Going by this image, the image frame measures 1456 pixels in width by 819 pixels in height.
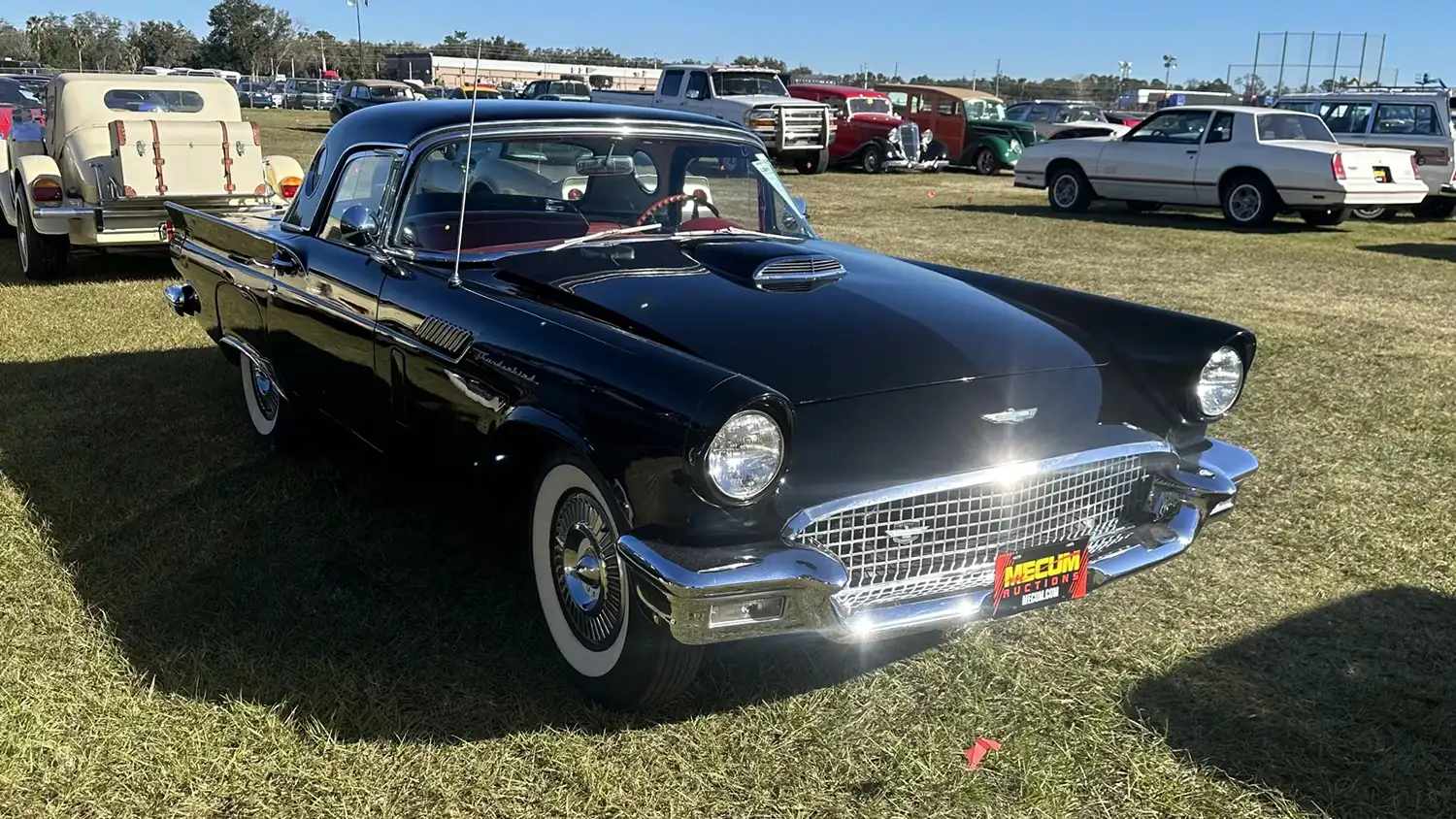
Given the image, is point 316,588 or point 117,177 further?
point 117,177

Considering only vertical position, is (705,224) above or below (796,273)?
above

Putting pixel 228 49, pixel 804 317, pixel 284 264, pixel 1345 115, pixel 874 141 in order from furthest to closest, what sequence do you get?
pixel 228 49 < pixel 874 141 < pixel 1345 115 < pixel 284 264 < pixel 804 317

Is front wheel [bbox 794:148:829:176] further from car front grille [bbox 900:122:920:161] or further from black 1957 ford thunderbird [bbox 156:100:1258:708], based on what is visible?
black 1957 ford thunderbird [bbox 156:100:1258:708]

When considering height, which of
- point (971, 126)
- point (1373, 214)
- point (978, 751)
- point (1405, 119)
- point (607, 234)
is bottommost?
point (978, 751)

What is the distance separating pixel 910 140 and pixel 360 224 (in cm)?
2055

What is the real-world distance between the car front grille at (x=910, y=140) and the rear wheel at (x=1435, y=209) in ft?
31.0

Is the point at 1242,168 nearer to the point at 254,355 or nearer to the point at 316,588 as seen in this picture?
the point at 254,355

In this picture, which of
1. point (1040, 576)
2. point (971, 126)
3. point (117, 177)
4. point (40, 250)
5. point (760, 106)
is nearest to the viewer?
point (1040, 576)

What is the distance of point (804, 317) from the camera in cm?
330

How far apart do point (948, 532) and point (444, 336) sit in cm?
157

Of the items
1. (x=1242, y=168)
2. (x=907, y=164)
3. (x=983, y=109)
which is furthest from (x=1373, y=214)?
(x=983, y=109)

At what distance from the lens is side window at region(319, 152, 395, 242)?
13.5 ft

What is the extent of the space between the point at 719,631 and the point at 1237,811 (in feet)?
4.18

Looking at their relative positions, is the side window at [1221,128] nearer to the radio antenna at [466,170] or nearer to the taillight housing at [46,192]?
the taillight housing at [46,192]
